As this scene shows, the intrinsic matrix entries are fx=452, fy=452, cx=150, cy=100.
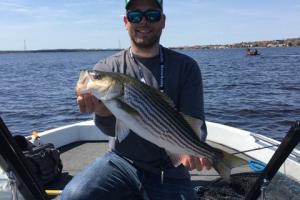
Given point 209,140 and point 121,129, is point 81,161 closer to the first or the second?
point 209,140

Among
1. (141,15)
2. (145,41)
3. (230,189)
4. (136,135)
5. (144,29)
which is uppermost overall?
(141,15)

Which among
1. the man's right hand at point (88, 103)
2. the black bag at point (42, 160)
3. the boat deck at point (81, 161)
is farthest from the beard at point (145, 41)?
A: the boat deck at point (81, 161)

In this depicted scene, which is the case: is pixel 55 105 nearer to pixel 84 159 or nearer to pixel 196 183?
pixel 84 159

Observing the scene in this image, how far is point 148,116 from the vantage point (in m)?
3.90

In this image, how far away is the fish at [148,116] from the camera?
3812 mm

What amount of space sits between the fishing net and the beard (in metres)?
2.09

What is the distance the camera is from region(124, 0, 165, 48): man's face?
16.4 ft

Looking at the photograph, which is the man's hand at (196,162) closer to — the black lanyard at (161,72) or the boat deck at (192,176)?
the black lanyard at (161,72)

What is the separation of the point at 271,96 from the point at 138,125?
86.6ft

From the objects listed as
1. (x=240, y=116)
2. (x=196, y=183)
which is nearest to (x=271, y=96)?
(x=240, y=116)

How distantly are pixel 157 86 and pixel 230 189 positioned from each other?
1.91 m

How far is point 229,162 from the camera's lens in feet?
13.4

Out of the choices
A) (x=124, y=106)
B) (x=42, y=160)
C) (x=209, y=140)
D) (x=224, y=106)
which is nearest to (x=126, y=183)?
(x=124, y=106)

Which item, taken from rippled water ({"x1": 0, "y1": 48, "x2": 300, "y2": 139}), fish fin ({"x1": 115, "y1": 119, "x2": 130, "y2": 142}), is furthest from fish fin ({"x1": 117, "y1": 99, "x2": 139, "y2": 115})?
rippled water ({"x1": 0, "y1": 48, "x2": 300, "y2": 139})
